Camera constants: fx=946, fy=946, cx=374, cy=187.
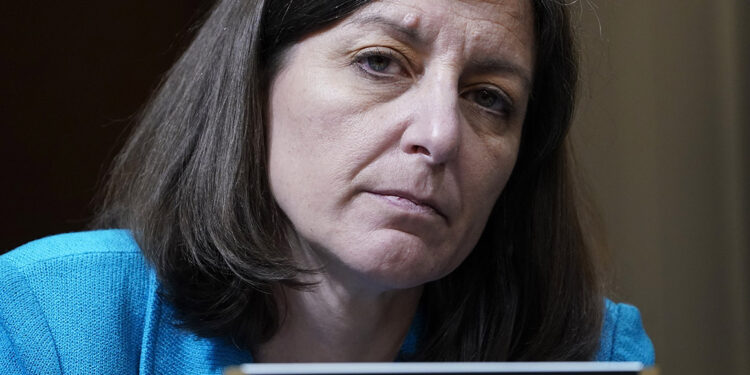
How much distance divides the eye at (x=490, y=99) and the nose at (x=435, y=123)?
8cm

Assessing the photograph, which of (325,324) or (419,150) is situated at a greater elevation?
(419,150)

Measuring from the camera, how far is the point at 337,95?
49.0 inches

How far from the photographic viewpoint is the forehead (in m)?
1.25

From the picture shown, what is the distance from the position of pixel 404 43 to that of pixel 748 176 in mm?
1564

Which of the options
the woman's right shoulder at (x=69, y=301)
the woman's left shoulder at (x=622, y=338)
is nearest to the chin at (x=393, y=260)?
the woman's right shoulder at (x=69, y=301)

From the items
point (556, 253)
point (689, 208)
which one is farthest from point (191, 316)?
point (689, 208)

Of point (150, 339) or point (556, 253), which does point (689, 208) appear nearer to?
point (556, 253)

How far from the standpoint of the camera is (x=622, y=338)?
1593 mm

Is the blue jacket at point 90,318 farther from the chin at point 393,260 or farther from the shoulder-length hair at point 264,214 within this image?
the chin at point 393,260

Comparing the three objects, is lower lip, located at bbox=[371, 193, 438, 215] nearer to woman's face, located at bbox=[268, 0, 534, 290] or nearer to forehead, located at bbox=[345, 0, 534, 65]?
woman's face, located at bbox=[268, 0, 534, 290]

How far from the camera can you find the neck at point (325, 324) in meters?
1.36

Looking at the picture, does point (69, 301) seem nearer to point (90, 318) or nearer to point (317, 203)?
point (90, 318)

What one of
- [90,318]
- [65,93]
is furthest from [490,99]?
[65,93]

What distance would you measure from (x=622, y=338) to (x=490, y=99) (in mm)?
517
